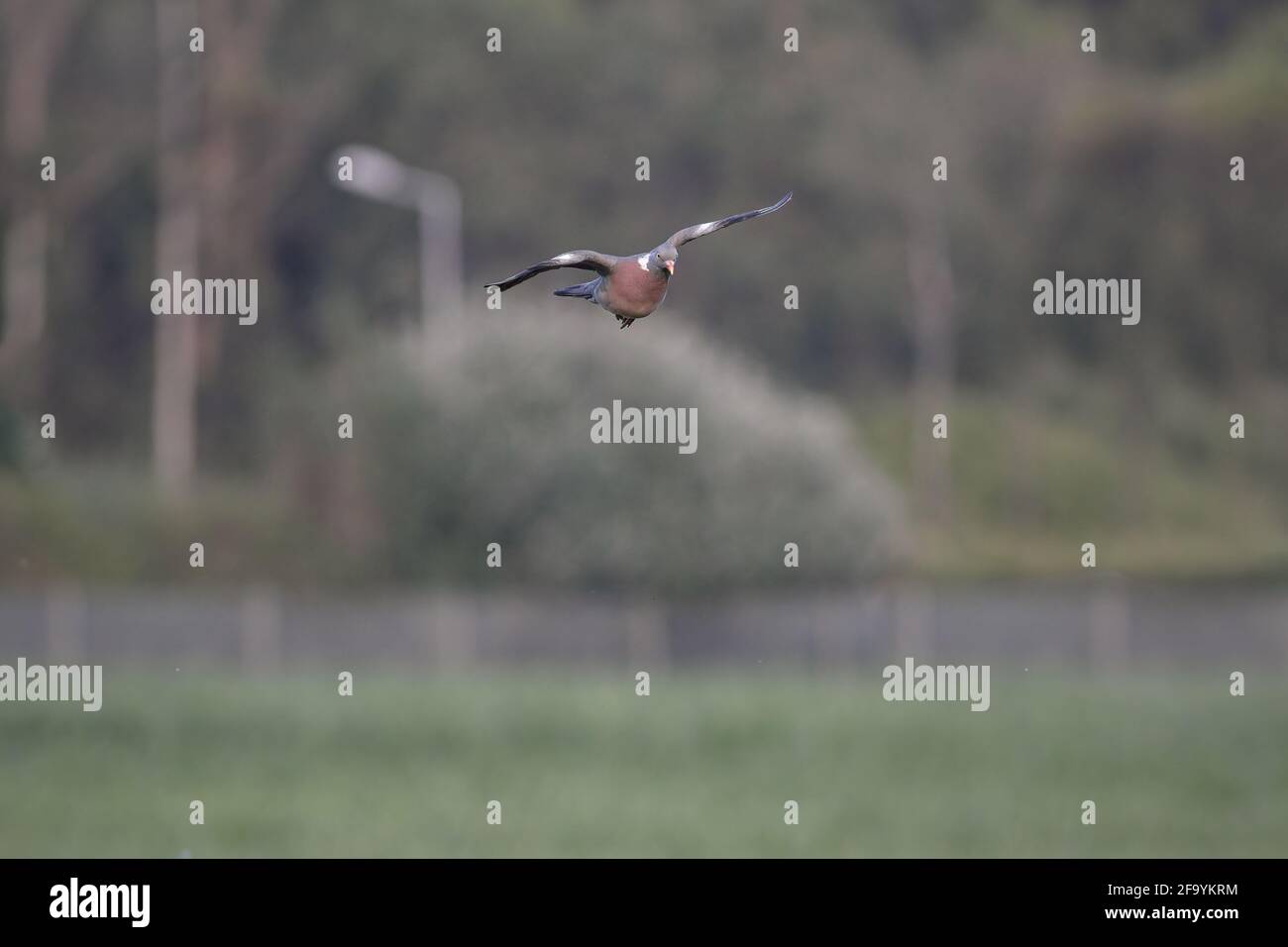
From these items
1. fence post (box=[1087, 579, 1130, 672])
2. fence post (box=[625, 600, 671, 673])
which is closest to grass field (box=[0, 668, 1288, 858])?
fence post (box=[625, 600, 671, 673])

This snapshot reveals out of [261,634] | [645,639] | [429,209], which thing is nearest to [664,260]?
[645,639]

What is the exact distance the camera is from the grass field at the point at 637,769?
91.2 feet

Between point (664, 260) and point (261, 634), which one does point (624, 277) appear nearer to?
point (664, 260)

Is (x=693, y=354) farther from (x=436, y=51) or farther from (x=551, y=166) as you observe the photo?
(x=436, y=51)

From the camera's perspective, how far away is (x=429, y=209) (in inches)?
1992

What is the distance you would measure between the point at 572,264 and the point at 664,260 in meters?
0.18

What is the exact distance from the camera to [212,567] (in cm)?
5169

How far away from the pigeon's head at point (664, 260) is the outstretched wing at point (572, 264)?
0.26 ft

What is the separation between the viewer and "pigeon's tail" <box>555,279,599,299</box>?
3504mm

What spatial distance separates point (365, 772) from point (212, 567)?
20581 millimetres

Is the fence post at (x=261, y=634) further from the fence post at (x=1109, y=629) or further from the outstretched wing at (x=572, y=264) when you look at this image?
the outstretched wing at (x=572, y=264)

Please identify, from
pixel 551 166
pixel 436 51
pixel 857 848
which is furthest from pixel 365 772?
pixel 436 51
